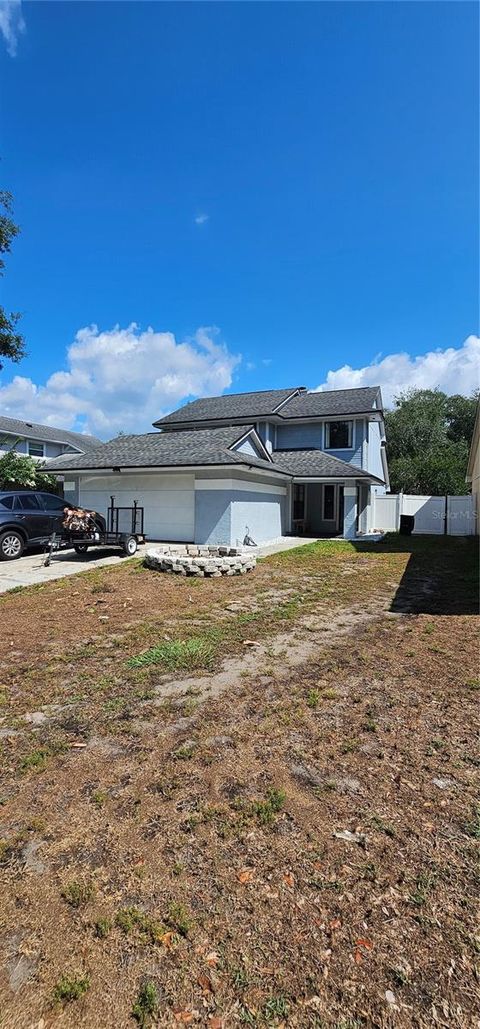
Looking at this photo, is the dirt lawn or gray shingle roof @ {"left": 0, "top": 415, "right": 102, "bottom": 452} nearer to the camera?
the dirt lawn

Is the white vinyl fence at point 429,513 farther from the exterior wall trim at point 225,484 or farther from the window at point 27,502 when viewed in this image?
the window at point 27,502

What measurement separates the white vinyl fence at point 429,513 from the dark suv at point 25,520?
15.4 m

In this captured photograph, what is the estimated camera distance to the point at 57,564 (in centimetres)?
1100

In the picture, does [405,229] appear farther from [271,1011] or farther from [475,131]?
Answer: [271,1011]

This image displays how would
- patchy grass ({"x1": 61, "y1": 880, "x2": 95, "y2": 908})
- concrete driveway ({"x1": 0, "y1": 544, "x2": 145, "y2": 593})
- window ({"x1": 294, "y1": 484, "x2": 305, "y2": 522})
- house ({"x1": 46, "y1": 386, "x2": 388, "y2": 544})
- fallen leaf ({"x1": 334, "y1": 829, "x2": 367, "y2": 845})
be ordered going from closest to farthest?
1. patchy grass ({"x1": 61, "y1": 880, "x2": 95, "y2": 908})
2. fallen leaf ({"x1": 334, "y1": 829, "x2": 367, "y2": 845})
3. concrete driveway ({"x1": 0, "y1": 544, "x2": 145, "y2": 593})
4. house ({"x1": 46, "y1": 386, "x2": 388, "y2": 544})
5. window ({"x1": 294, "y1": 484, "x2": 305, "y2": 522})

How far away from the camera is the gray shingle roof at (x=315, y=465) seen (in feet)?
57.4

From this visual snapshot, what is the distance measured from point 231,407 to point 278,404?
2584 mm

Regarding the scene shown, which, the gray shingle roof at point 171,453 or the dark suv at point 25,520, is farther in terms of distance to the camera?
the gray shingle roof at point 171,453

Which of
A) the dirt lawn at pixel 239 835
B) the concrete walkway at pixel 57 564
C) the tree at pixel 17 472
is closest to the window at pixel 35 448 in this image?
the tree at pixel 17 472

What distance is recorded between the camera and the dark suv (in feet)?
37.6

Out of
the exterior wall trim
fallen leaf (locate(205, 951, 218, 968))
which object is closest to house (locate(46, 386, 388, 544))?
the exterior wall trim

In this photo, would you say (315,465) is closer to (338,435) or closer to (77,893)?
(338,435)

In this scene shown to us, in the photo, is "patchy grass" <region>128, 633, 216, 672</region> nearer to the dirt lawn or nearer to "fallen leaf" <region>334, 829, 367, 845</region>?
the dirt lawn

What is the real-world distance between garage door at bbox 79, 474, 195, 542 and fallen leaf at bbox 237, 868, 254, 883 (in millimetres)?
13091
